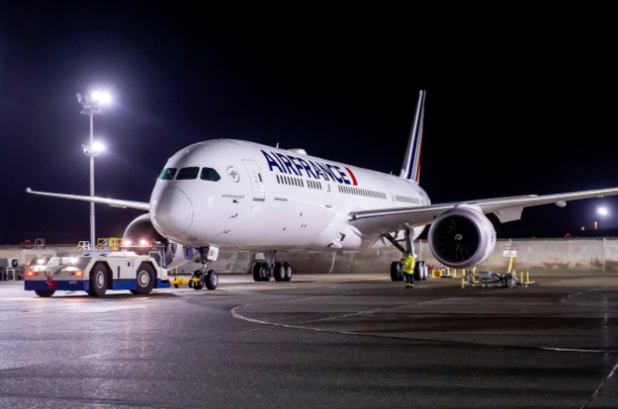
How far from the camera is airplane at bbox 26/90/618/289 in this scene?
17641 millimetres

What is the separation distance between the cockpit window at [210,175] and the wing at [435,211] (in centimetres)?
728

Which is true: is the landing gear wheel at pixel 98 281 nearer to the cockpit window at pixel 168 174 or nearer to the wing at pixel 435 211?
the cockpit window at pixel 168 174

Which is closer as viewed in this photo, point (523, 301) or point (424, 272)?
point (523, 301)

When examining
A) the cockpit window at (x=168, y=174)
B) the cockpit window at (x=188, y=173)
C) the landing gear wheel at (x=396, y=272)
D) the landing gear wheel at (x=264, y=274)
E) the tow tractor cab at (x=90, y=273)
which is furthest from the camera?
the landing gear wheel at (x=396, y=272)

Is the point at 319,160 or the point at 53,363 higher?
the point at 319,160

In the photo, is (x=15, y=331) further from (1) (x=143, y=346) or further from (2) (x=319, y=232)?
(2) (x=319, y=232)

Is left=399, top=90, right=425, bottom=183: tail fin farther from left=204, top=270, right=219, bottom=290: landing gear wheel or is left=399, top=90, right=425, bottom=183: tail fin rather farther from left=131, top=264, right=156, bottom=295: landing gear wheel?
left=131, top=264, right=156, bottom=295: landing gear wheel

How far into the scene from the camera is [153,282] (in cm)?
1898

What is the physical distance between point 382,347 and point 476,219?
13.5 m

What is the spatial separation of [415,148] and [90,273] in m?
20.9

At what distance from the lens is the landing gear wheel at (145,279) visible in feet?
60.6

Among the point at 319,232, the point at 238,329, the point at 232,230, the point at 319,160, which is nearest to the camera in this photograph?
the point at 238,329

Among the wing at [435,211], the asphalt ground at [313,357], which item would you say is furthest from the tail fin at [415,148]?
the asphalt ground at [313,357]

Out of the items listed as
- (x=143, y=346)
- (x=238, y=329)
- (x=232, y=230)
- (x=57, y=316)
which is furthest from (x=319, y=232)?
(x=143, y=346)
